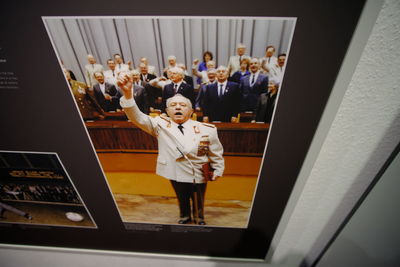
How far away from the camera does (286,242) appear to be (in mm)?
934

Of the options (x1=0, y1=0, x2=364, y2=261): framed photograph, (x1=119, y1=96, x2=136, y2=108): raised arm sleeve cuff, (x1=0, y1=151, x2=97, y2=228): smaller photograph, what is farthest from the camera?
(x1=0, y1=151, x2=97, y2=228): smaller photograph

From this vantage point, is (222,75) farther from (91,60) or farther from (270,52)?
(91,60)

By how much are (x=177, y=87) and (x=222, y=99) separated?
0.45 ft

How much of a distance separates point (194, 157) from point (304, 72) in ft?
1.46

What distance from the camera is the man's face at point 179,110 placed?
58cm

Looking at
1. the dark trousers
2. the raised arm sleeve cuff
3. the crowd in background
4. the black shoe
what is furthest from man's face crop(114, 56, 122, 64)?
the black shoe

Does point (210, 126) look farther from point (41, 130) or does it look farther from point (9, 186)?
point (9, 186)

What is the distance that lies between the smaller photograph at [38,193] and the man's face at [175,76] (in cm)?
57

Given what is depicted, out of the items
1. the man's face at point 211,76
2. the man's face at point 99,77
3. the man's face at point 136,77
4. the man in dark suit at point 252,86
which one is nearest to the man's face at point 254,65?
the man in dark suit at point 252,86

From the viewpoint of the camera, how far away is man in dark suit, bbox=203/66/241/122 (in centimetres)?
54

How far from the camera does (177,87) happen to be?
557 millimetres

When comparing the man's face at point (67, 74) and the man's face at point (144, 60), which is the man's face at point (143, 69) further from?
the man's face at point (67, 74)

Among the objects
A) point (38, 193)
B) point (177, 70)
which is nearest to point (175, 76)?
point (177, 70)

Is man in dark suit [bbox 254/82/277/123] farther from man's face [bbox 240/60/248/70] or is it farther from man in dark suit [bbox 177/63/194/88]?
man in dark suit [bbox 177/63/194/88]
